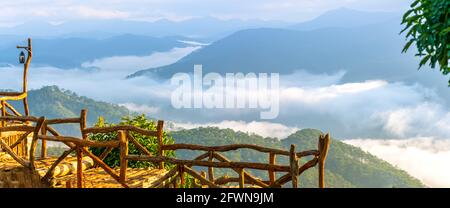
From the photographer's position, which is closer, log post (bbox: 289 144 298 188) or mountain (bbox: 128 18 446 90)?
log post (bbox: 289 144 298 188)

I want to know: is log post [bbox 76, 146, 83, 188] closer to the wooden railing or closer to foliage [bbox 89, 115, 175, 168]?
the wooden railing

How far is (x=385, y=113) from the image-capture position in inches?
4168

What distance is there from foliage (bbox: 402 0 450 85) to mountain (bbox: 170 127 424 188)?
4097cm

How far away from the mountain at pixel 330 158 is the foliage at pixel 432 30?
4097 cm

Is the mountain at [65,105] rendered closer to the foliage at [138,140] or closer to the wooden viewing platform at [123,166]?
the foliage at [138,140]

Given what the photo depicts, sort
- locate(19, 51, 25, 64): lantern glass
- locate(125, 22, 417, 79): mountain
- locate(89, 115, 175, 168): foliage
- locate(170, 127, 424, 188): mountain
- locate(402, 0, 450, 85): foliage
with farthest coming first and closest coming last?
locate(125, 22, 417, 79): mountain, locate(170, 127, 424, 188): mountain, locate(19, 51, 25, 64): lantern glass, locate(89, 115, 175, 168): foliage, locate(402, 0, 450, 85): foliage

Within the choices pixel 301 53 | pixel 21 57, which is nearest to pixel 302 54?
pixel 301 53

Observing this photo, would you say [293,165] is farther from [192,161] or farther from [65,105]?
[65,105]

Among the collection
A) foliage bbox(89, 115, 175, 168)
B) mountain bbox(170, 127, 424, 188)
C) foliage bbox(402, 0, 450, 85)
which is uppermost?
foliage bbox(402, 0, 450, 85)

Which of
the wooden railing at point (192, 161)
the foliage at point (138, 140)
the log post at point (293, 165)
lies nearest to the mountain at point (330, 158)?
the foliage at point (138, 140)

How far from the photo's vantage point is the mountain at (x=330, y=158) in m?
53.8

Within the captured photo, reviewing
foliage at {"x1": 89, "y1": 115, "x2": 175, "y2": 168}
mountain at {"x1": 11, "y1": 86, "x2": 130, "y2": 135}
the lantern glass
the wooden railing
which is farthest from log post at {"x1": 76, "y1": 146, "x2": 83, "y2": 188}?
mountain at {"x1": 11, "y1": 86, "x2": 130, "y2": 135}

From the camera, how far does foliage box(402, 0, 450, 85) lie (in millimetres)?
8547
